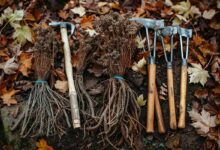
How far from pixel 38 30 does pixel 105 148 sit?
1215 millimetres

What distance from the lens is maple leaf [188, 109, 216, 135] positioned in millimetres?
3350

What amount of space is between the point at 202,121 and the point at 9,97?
167cm

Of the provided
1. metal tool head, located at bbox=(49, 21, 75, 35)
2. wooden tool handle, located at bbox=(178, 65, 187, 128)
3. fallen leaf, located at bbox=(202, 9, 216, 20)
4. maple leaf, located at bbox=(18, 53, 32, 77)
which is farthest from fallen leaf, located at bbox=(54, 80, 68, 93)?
fallen leaf, located at bbox=(202, 9, 216, 20)

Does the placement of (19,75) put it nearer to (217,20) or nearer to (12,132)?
(12,132)

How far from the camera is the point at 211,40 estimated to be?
386 cm

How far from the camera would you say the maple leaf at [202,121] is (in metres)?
3.35

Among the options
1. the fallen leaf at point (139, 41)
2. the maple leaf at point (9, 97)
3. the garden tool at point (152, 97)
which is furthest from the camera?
the fallen leaf at point (139, 41)

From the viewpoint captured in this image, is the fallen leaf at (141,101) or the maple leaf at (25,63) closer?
the fallen leaf at (141,101)

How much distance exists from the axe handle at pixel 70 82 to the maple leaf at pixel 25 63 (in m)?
0.34

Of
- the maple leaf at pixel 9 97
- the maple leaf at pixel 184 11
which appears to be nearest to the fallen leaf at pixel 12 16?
the maple leaf at pixel 9 97

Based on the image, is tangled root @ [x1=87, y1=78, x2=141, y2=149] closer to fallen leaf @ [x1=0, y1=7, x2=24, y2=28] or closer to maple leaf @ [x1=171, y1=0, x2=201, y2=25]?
maple leaf @ [x1=171, y1=0, x2=201, y2=25]

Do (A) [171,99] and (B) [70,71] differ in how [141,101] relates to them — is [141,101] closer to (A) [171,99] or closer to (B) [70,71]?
(A) [171,99]

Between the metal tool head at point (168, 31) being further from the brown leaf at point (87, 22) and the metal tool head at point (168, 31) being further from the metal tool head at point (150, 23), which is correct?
the brown leaf at point (87, 22)

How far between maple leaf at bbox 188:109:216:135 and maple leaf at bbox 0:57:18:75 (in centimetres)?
160
